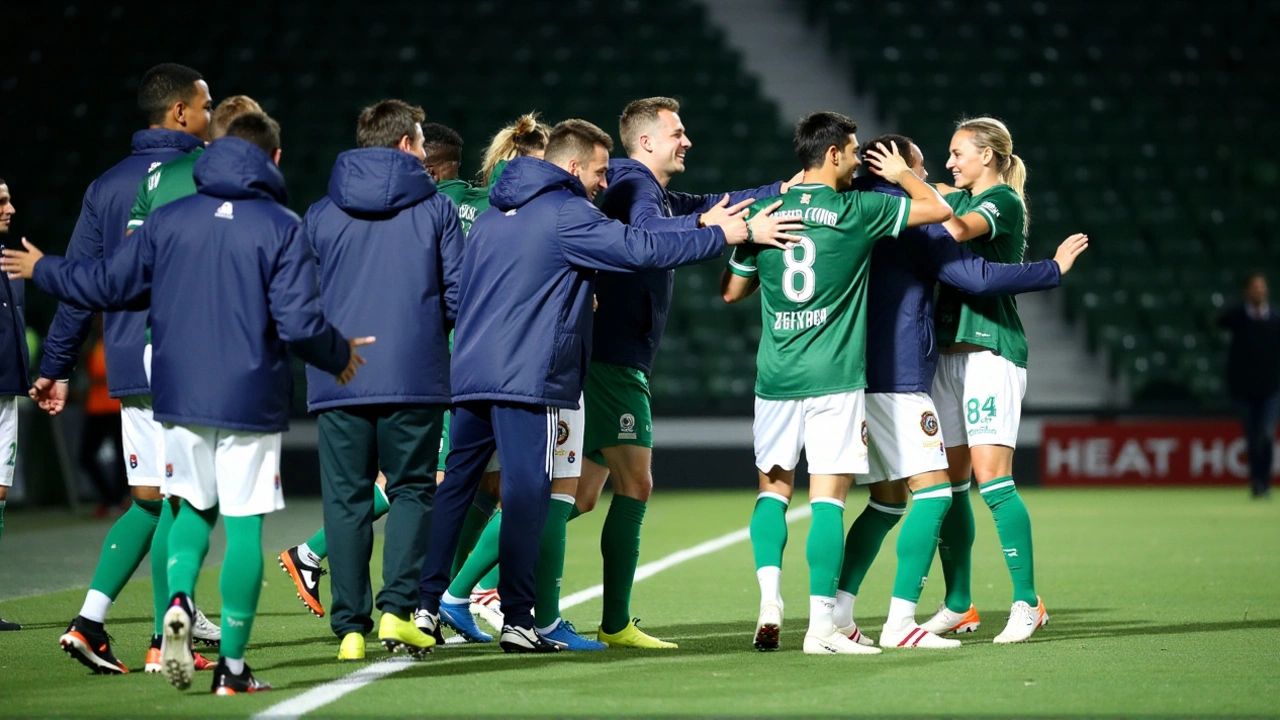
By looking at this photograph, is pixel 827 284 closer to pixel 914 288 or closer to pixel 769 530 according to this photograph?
pixel 914 288

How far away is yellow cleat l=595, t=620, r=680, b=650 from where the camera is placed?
6180 millimetres

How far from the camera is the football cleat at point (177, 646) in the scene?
4637 millimetres

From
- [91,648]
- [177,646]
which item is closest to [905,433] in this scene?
[177,646]

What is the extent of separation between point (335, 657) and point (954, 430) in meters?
2.79

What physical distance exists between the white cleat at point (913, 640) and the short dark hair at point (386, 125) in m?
2.69

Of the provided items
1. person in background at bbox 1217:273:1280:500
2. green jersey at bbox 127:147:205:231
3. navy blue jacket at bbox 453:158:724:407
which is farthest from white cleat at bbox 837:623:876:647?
person in background at bbox 1217:273:1280:500

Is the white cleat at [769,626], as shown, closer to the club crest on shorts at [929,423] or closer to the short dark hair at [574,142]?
the club crest on shorts at [929,423]

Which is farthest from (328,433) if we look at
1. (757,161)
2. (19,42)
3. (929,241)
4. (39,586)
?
(19,42)

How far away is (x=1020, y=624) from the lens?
6363 millimetres

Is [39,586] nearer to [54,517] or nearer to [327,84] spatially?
[54,517]

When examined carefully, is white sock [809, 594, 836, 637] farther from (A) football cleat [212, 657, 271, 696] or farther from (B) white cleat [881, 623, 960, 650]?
(A) football cleat [212, 657, 271, 696]

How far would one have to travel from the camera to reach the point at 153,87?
6188mm

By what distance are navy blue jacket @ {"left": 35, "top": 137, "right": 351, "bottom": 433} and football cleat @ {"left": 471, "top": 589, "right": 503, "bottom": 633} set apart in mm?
2113

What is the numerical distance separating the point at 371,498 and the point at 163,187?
55.9 inches
